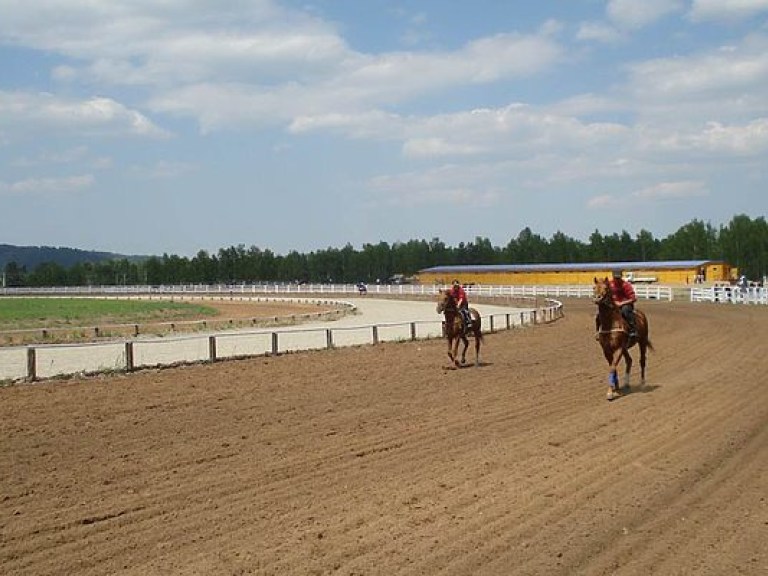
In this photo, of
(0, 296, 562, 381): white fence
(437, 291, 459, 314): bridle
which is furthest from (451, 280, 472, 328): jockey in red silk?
(0, 296, 562, 381): white fence

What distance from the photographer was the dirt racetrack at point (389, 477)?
6.99 m

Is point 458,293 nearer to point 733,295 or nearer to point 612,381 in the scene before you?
point 612,381

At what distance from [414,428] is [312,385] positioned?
5.97 meters

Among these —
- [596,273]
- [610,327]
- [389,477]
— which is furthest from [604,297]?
[596,273]

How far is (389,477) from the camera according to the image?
972 centimetres

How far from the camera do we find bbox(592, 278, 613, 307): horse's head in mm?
15867

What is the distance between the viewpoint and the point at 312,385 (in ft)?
60.7

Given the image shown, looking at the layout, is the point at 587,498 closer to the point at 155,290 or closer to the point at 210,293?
the point at 210,293

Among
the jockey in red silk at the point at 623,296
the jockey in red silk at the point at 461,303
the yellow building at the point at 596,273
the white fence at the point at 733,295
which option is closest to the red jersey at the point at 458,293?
the jockey in red silk at the point at 461,303

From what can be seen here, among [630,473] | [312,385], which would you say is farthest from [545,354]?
[630,473]

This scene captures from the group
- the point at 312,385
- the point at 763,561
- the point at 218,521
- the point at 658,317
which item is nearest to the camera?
the point at 763,561

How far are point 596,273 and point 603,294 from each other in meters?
87.5

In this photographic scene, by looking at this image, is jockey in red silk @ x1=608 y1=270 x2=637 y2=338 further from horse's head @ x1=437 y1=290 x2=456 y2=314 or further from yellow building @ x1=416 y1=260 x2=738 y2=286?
yellow building @ x1=416 y1=260 x2=738 y2=286

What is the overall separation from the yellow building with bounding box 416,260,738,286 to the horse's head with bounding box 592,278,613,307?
66596 millimetres
